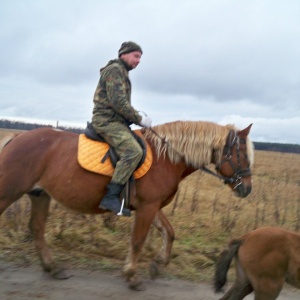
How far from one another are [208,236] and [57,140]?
3.40 meters

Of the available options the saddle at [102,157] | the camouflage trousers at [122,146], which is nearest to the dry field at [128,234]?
the saddle at [102,157]

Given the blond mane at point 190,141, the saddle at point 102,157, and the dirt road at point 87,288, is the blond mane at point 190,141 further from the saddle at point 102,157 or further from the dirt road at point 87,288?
the dirt road at point 87,288

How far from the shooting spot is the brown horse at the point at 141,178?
5.51 metres

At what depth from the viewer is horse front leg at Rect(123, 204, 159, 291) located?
5.48 metres

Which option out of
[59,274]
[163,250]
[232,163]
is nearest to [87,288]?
[59,274]

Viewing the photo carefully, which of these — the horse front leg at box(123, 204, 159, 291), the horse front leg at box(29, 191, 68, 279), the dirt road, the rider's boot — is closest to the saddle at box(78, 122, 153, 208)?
the rider's boot

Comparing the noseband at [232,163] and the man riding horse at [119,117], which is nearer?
the man riding horse at [119,117]

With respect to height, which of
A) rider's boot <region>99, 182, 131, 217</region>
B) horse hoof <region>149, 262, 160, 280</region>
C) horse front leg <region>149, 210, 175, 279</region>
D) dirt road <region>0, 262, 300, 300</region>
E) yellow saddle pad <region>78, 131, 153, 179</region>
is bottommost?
dirt road <region>0, 262, 300, 300</region>

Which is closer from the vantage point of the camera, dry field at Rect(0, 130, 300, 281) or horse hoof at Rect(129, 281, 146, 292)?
horse hoof at Rect(129, 281, 146, 292)

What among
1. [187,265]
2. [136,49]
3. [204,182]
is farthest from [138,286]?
[204,182]

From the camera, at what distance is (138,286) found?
5.47m

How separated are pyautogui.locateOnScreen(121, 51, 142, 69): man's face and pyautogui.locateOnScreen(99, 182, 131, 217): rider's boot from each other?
1688 mm

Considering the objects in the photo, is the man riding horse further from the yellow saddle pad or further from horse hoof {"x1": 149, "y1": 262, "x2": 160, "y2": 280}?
horse hoof {"x1": 149, "y1": 262, "x2": 160, "y2": 280}

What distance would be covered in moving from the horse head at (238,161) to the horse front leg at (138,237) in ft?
4.12
